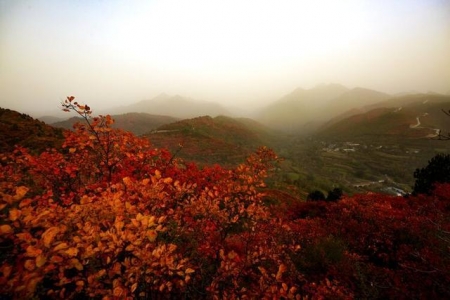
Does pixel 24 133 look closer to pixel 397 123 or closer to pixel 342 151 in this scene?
pixel 342 151

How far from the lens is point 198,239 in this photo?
799 centimetres

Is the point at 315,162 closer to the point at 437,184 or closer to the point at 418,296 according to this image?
the point at 437,184

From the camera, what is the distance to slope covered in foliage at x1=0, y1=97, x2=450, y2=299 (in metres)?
3.95

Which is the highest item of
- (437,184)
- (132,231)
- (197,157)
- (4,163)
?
(132,231)

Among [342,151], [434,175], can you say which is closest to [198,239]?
[434,175]

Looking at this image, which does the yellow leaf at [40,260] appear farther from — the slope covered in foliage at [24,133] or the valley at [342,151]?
the slope covered in foliage at [24,133]

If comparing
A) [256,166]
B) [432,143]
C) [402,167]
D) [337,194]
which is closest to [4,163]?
[256,166]

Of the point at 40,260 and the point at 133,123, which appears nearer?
the point at 40,260

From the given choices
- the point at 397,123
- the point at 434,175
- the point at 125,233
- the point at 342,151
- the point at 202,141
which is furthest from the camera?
the point at 397,123

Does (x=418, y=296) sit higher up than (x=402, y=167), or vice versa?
(x=418, y=296)

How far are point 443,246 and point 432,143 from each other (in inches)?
3814

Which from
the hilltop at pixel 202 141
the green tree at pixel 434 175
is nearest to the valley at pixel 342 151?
the hilltop at pixel 202 141

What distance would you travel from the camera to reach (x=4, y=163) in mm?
15039

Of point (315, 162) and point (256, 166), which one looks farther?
point (315, 162)
